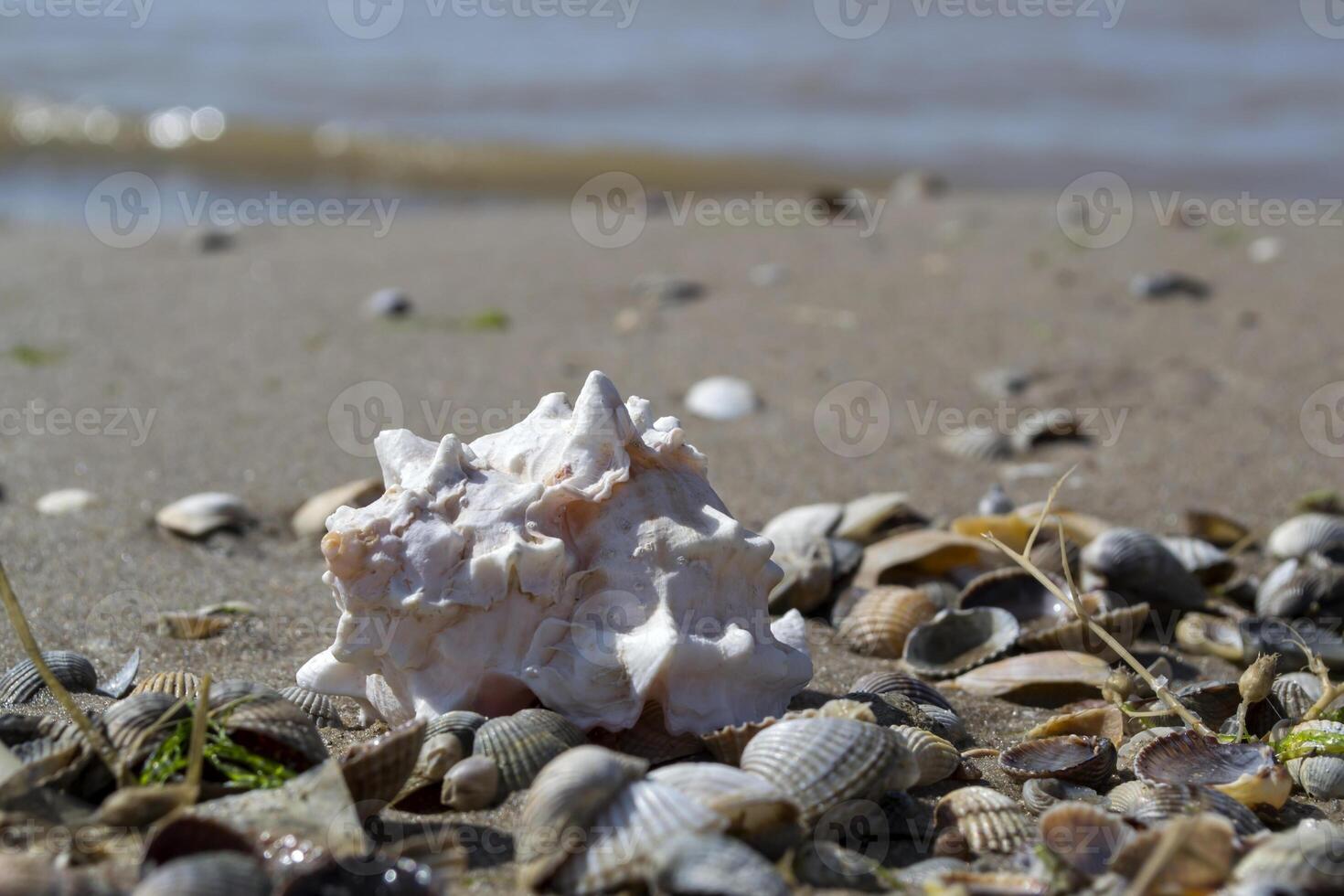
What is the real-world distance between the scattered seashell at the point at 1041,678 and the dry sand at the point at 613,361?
0.06 meters

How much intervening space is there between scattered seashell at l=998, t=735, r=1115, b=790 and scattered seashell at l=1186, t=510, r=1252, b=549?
1830mm

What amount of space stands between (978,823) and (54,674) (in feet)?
6.46

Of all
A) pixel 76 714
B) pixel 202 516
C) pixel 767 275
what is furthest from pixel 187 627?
pixel 767 275

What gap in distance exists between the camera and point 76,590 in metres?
3.61

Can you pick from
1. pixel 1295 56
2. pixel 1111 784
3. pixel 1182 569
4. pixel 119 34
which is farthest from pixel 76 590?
pixel 119 34

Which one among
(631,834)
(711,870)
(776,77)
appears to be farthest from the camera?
(776,77)

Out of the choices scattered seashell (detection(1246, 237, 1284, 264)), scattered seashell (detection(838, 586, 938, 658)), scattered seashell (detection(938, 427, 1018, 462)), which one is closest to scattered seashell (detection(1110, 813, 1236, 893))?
scattered seashell (detection(838, 586, 938, 658))

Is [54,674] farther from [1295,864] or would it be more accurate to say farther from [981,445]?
[981,445]

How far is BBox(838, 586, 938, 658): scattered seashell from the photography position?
11.2 feet

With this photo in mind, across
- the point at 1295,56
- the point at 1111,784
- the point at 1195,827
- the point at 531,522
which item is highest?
the point at 1295,56

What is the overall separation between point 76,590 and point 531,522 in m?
1.77

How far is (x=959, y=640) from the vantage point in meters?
3.43

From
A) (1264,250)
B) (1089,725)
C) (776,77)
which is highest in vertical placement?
(776,77)

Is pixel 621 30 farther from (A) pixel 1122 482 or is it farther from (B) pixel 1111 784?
(B) pixel 1111 784
